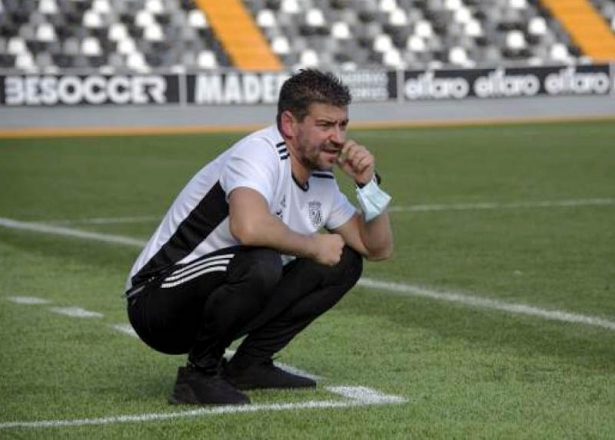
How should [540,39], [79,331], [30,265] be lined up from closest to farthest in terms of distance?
[79,331], [30,265], [540,39]

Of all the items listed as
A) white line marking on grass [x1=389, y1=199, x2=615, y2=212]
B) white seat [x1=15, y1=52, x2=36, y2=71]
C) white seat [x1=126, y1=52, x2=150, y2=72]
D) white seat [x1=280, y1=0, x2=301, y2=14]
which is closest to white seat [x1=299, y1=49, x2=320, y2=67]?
white seat [x1=280, y1=0, x2=301, y2=14]

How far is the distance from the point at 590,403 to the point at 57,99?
26.7 m

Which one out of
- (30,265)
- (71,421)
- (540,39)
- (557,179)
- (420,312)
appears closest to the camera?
(71,421)

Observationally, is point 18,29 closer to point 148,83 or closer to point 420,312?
point 148,83

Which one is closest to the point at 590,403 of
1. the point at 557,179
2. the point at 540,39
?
the point at 557,179

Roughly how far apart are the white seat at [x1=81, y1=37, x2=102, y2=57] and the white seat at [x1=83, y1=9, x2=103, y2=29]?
49 centimetres

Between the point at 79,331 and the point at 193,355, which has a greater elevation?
the point at 193,355

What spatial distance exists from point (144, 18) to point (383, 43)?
5.39 metres

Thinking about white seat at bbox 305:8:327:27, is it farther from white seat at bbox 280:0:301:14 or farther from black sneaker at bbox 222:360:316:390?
black sneaker at bbox 222:360:316:390

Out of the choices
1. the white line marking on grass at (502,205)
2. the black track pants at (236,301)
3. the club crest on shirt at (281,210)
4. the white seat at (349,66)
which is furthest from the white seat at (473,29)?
the club crest on shirt at (281,210)

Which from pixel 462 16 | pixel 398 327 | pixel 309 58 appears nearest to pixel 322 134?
pixel 398 327

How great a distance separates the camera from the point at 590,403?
6.52 meters

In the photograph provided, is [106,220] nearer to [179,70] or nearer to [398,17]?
[179,70]

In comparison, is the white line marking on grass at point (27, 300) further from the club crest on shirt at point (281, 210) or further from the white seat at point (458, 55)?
the white seat at point (458, 55)
